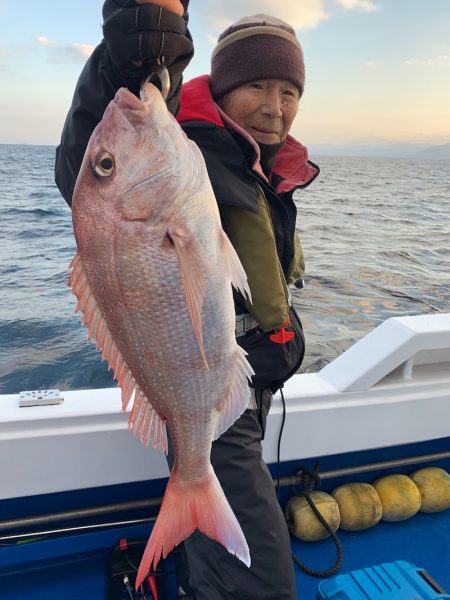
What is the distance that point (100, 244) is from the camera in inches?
58.2

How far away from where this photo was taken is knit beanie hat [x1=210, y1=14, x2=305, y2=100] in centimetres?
226

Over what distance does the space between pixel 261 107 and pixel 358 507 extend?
7.23 feet

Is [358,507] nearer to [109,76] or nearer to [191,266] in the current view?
[191,266]

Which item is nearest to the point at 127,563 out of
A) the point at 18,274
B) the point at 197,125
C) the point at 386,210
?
the point at 197,125

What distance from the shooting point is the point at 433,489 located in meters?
3.18

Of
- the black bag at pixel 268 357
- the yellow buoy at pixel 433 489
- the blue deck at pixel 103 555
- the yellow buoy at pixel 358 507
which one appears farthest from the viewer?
the yellow buoy at pixel 433 489

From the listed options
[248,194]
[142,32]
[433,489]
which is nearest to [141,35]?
[142,32]

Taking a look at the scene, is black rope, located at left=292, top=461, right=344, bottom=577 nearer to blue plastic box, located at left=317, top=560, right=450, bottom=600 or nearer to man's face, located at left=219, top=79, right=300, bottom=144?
blue plastic box, located at left=317, top=560, right=450, bottom=600

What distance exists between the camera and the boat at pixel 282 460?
245 centimetres

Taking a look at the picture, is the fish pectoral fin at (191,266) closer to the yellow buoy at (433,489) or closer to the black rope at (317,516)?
the black rope at (317,516)

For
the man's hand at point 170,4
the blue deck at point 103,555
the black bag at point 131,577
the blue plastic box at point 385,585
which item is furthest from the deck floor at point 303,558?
the man's hand at point 170,4

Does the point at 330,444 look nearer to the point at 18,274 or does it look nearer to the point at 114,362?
the point at 114,362

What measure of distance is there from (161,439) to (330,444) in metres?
1.52

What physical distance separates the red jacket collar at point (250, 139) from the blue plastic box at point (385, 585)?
173 cm
